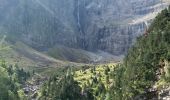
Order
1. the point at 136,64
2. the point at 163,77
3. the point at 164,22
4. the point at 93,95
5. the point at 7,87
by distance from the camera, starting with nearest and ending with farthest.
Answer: the point at 7,87 < the point at 163,77 < the point at 136,64 < the point at 164,22 < the point at 93,95

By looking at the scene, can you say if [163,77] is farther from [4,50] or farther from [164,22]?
[4,50]

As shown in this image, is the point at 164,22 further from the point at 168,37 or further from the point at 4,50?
the point at 4,50

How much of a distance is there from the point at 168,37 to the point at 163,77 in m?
13.7

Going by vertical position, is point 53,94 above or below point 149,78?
below

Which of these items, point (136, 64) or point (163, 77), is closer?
point (163, 77)

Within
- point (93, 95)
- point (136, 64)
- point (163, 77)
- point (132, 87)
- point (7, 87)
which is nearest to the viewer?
point (7, 87)

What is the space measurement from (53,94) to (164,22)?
175 ft

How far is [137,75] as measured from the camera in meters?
88.8

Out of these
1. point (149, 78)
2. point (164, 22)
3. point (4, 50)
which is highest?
point (164, 22)

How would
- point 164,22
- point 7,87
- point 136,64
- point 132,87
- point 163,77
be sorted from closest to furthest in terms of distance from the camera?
1. point 7,87
2. point 163,77
3. point 132,87
4. point 136,64
5. point 164,22

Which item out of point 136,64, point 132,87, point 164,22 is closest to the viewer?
point 132,87

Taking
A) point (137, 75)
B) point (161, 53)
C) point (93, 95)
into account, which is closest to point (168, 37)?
point (161, 53)

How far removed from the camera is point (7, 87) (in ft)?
190

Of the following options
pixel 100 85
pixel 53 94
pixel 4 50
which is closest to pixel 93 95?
pixel 100 85
